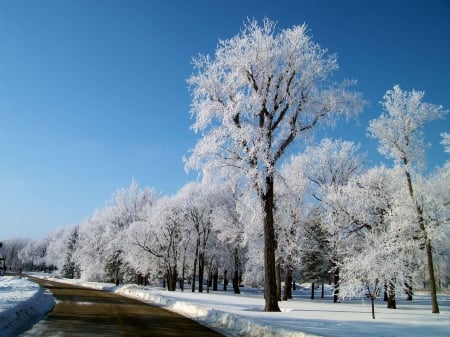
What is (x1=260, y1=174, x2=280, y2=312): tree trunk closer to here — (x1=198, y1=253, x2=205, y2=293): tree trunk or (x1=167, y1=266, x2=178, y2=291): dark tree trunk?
(x1=198, y1=253, x2=205, y2=293): tree trunk

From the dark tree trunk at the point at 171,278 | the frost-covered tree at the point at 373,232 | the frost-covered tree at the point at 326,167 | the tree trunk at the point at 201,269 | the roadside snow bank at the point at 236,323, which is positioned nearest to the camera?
the roadside snow bank at the point at 236,323

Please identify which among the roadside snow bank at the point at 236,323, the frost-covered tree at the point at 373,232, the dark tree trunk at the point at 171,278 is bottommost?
the roadside snow bank at the point at 236,323

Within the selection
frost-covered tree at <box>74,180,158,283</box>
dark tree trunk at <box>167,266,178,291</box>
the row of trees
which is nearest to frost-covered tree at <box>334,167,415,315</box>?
the row of trees

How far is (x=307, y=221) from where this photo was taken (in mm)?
39969

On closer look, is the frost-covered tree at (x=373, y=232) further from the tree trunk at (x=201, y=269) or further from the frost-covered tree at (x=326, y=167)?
the tree trunk at (x=201, y=269)

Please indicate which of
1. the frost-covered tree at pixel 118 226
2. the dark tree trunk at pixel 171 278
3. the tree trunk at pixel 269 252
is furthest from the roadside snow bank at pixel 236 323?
the frost-covered tree at pixel 118 226

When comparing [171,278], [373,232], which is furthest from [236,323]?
[171,278]

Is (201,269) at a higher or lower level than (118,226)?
lower

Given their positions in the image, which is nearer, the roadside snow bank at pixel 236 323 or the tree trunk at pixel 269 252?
the roadside snow bank at pixel 236 323

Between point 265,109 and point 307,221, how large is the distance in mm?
21634

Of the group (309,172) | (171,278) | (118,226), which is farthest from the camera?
(118,226)

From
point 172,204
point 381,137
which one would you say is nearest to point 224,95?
point 381,137

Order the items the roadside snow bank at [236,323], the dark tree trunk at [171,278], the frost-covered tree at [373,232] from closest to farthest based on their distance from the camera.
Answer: the roadside snow bank at [236,323] → the frost-covered tree at [373,232] → the dark tree trunk at [171,278]

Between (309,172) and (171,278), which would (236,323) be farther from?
(171,278)
